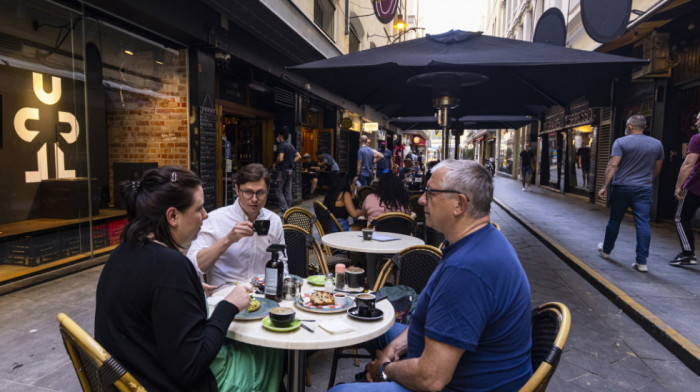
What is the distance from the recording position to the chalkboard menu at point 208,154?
22.6 ft

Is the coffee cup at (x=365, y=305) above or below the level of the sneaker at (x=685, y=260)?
above

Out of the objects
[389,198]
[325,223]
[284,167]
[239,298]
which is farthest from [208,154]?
[239,298]

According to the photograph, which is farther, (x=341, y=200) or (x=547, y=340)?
(x=341, y=200)

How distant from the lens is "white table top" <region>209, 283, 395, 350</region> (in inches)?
70.1

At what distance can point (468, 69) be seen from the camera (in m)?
4.38

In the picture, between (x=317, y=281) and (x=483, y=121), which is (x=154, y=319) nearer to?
(x=317, y=281)

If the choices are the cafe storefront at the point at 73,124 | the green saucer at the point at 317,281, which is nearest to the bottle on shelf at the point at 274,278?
the green saucer at the point at 317,281

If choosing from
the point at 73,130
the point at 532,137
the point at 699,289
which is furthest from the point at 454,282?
the point at 532,137

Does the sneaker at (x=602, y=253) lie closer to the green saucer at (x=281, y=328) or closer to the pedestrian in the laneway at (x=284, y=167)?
the green saucer at (x=281, y=328)

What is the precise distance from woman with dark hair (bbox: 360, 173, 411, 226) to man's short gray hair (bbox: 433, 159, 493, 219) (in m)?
3.03

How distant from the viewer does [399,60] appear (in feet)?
13.3

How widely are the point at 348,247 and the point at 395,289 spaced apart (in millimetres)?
904

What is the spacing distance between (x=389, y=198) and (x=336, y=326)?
292 cm

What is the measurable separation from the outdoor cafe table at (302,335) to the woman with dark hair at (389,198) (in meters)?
2.60
